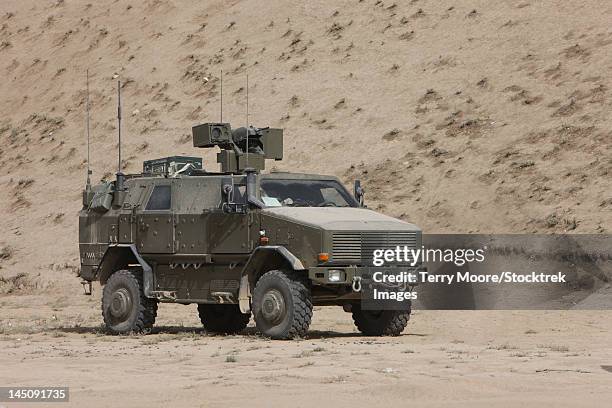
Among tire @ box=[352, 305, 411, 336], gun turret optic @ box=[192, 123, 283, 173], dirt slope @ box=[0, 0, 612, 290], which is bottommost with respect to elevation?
tire @ box=[352, 305, 411, 336]

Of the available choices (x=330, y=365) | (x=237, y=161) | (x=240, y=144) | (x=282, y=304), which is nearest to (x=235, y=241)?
(x=282, y=304)

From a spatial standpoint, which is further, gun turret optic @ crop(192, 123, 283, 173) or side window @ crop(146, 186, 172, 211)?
gun turret optic @ crop(192, 123, 283, 173)

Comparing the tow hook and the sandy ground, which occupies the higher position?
the tow hook

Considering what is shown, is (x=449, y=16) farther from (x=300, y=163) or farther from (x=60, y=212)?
(x=60, y=212)

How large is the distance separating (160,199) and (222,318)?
7.57ft

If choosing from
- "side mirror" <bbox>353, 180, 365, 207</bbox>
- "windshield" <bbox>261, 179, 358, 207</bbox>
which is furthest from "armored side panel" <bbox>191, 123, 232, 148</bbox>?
"side mirror" <bbox>353, 180, 365, 207</bbox>

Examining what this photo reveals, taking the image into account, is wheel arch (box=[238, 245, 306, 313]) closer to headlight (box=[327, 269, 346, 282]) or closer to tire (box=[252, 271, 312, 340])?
tire (box=[252, 271, 312, 340])

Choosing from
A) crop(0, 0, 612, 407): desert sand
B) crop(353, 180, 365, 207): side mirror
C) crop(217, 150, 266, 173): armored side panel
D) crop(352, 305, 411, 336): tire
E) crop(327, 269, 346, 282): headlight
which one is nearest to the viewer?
crop(0, 0, 612, 407): desert sand

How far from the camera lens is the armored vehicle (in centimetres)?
1772

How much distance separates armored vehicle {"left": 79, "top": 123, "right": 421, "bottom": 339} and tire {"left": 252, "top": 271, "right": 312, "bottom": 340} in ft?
0.05

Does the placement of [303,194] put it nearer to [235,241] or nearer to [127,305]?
[235,241]

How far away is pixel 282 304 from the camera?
17781mm

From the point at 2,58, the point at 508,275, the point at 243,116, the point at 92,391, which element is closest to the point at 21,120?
the point at 2,58

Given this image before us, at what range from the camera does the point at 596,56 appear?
132 ft
